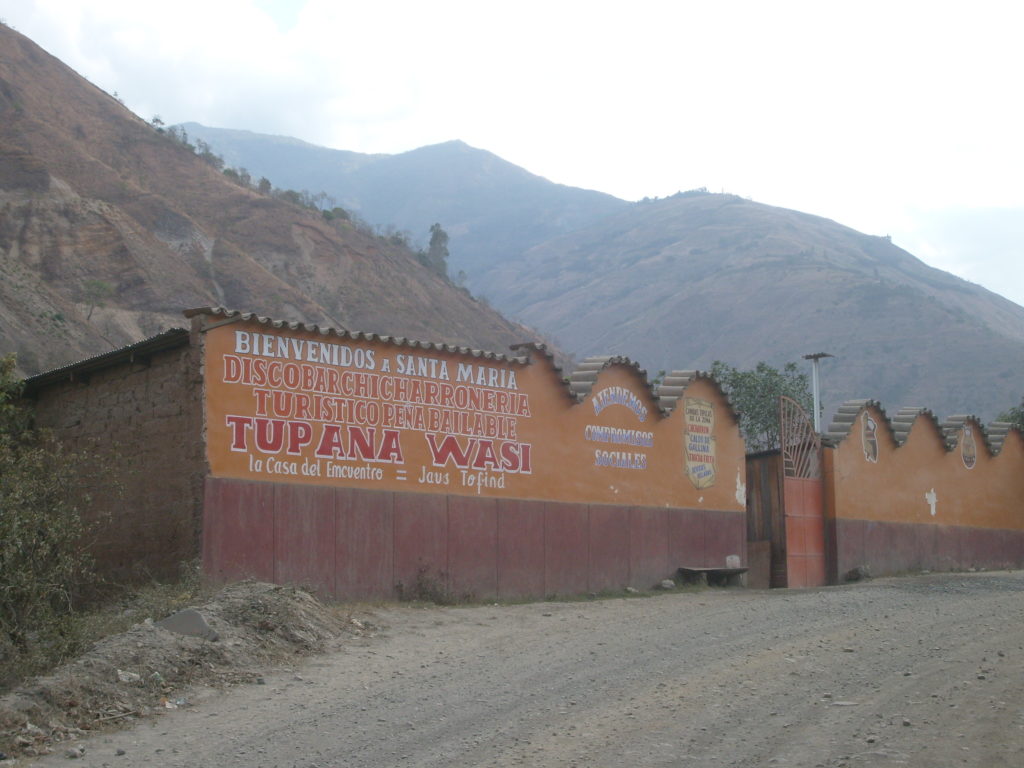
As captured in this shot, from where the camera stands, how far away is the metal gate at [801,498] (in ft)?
69.8

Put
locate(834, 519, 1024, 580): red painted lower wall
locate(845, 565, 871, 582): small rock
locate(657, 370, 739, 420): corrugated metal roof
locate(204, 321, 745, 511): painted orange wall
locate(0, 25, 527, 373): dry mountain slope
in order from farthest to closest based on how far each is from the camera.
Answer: locate(0, 25, 527, 373): dry mountain slope → locate(834, 519, 1024, 580): red painted lower wall → locate(845, 565, 871, 582): small rock → locate(657, 370, 739, 420): corrugated metal roof → locate(204, 321, 745, 511): painted orange wall

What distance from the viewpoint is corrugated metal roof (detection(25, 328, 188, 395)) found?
1414cm

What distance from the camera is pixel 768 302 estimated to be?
393 ft

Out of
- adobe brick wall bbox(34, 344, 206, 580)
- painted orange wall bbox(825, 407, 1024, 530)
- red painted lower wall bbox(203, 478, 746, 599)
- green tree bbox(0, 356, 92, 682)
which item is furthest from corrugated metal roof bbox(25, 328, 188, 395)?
painted orange wall bbox(825, 407, 1024, 530)

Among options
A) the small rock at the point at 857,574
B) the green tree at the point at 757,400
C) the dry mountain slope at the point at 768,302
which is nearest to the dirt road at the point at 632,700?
the small rock at the point at 857,574

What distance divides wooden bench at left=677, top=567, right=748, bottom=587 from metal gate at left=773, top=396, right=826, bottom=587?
1474 millimetres

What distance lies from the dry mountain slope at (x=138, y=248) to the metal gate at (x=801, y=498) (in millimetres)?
21967

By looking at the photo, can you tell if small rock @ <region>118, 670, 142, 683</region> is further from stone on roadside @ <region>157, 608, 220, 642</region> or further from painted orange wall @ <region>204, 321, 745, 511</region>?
painted orange wall @ <region>204, 321, 745, 511</region>

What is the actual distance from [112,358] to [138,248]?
35.4m

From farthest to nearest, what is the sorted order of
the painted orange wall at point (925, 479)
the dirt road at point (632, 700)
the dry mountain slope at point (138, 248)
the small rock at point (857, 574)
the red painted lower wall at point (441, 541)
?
the dry mountain slope at point (138, 248)
the painted orange wall at point (925, 479)
the small rock at point (857, 574)
the red painted lower wall at point (441, 541)
the dirt road at point (632, 700)

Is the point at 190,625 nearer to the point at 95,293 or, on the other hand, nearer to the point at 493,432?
the point at 493,432

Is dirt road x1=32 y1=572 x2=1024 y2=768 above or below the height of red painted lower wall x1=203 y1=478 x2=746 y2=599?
below

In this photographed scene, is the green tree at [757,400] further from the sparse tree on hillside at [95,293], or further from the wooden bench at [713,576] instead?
the sparse tree on hillside at [95,293]

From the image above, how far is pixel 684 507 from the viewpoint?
64.1ft
